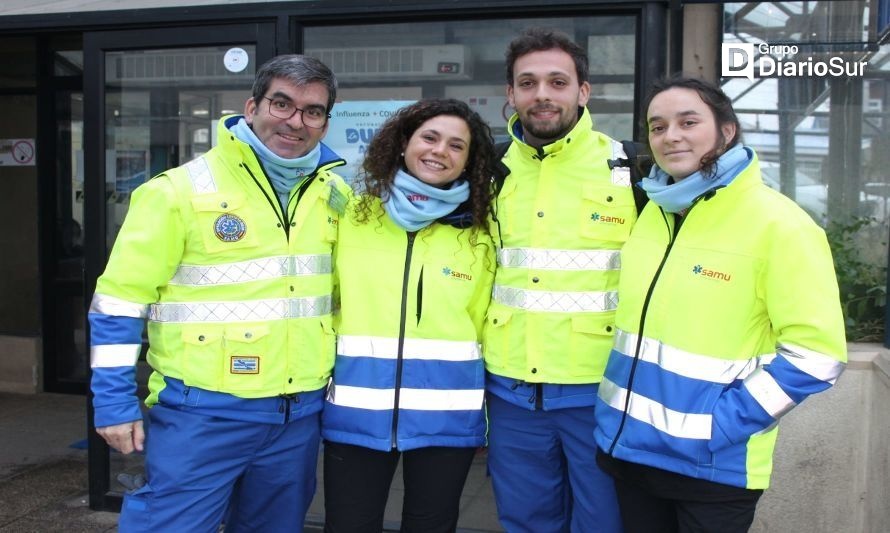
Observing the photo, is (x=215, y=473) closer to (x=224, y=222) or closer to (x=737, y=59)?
(x=224, y=222)

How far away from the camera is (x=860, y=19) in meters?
3.80

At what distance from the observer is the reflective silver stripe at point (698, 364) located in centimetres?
221

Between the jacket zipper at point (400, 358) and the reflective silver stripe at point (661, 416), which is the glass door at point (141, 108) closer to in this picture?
the jacket zipper at point (400, 358)

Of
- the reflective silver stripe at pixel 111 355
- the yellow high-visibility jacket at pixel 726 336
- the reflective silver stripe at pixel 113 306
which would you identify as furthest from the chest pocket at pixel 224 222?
the yellow high-visibility jacket at pixel 726 336

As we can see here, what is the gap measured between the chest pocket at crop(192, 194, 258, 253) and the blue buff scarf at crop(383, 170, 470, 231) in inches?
17.7

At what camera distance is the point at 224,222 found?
8.55 feet

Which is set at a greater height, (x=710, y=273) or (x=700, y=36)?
(x=700, y=36)

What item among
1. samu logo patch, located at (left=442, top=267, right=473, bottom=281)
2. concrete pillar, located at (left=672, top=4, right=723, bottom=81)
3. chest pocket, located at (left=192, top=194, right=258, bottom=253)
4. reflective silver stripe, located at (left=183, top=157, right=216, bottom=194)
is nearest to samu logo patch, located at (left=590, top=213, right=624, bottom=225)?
samu logo patch, located at (left=442, top=267, right=473, bottom=281)

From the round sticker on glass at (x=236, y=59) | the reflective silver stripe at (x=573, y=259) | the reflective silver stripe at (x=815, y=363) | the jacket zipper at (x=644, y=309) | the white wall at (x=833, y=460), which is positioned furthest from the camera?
the round sticker on glass at (x=236, y=59)

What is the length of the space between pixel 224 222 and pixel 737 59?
248cm

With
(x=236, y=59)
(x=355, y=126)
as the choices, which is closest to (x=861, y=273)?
(x=355, y=126)

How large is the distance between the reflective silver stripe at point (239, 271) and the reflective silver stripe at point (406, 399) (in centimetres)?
43

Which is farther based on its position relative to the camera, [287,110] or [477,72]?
[477,72]

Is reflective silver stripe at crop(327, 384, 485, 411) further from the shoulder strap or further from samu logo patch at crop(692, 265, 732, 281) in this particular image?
samu logo patch at crop(692, 265, 732, 281)
